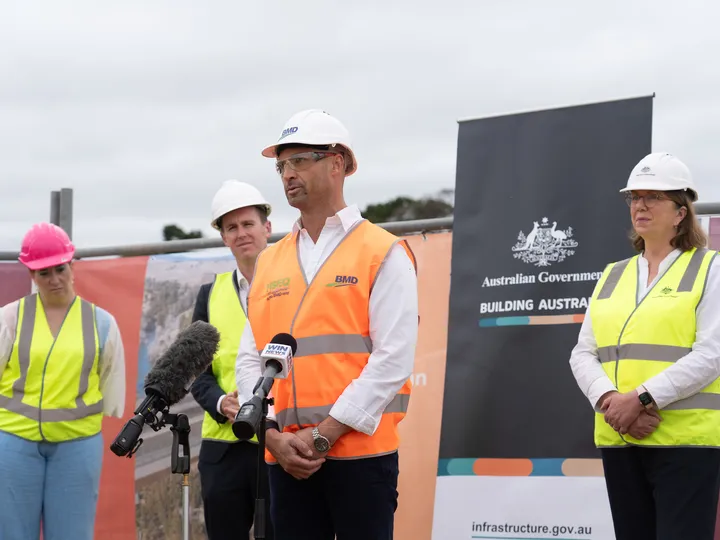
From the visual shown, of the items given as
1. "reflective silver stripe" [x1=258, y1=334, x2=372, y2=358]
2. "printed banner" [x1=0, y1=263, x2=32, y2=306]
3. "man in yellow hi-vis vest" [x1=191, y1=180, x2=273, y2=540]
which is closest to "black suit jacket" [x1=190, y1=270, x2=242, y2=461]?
"man in yellow hi-vis vest" [x1=191, y1=180, x2=273, y2=540]

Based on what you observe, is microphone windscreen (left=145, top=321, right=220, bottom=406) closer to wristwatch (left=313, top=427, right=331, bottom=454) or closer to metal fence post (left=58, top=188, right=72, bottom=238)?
wristwatch (left=313, top=427, right=331, bottom=454)

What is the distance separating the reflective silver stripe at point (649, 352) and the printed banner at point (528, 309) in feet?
3.06

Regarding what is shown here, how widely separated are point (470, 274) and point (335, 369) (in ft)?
7.24

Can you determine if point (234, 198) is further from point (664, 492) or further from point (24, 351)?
point (664, 492)

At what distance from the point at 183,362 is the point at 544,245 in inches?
89.4

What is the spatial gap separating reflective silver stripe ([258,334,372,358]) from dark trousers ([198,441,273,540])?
1257 millimetres

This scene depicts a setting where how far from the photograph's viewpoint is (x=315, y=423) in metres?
3.50

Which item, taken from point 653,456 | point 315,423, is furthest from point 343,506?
point 653,456

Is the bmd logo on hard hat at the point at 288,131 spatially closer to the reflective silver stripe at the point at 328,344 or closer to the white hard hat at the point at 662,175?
the reflective silver stripe at the point at 328,344

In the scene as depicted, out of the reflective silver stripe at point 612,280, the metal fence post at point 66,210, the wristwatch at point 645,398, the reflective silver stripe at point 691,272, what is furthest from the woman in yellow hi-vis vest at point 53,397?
the reflective silver stripe at point 691,272

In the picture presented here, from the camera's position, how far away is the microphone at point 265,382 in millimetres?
2907

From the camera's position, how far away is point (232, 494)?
184 inches

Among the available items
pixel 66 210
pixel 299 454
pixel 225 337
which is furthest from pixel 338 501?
pixel 66 210

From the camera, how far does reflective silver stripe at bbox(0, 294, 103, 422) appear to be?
560 centimetres
